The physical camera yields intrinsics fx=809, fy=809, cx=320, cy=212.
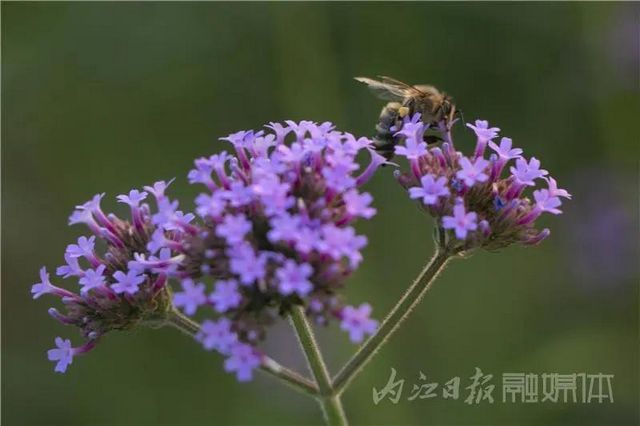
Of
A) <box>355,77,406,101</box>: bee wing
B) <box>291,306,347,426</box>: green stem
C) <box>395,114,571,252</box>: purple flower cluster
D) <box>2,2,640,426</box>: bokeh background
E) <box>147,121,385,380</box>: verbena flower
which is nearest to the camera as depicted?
<box>147,121,385,380</box>: verbena flower

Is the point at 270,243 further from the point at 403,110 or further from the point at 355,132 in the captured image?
the point at 355,132

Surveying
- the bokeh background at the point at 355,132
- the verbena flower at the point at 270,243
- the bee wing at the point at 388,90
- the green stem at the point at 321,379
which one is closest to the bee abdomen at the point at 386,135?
the bee wing at the point at 388,90

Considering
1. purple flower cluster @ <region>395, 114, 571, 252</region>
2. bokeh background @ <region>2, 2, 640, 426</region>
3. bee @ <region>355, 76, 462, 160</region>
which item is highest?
bee @ <region>355, 76, 462, 160</region>

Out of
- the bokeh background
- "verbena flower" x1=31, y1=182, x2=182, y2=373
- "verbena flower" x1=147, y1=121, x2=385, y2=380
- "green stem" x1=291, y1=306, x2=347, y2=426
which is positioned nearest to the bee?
"verbena flower" x1=147, y1=121, x2=385, y2=380

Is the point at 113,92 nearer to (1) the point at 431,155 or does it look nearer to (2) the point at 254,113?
(2) the point at 254,113

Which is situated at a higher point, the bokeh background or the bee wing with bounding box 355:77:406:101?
the bee wing with bounding box 355:77:406:101

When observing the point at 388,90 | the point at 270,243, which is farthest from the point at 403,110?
the point at 270,243

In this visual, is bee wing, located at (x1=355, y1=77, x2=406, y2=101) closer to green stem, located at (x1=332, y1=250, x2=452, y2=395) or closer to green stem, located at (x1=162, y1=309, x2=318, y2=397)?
green stem, located at (x1=332, y1=250, x2=452, y2=395)
